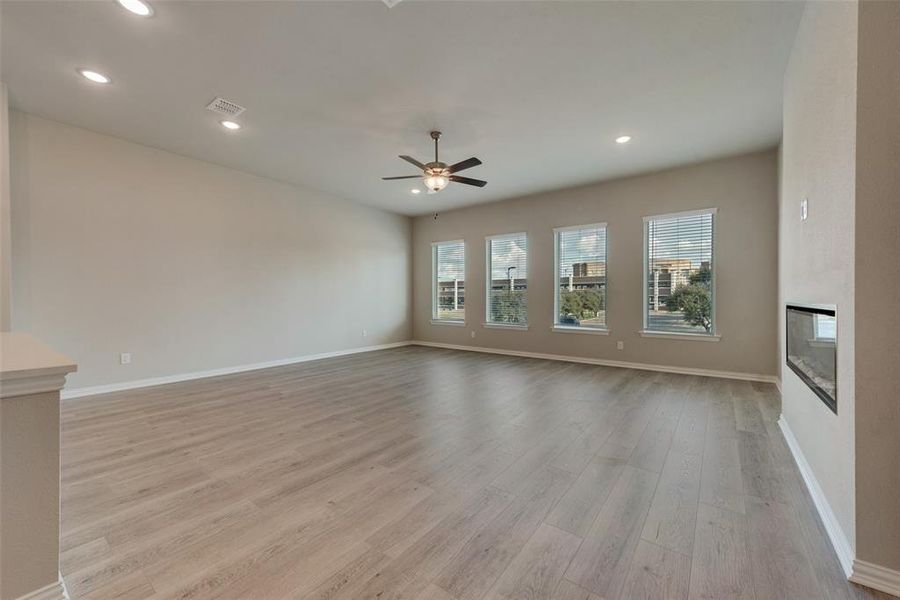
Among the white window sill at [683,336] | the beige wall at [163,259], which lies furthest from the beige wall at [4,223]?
the white window sill at [683,336]

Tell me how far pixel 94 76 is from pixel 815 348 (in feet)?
19.0

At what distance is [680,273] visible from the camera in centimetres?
525

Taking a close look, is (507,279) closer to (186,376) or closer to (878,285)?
(186,376)

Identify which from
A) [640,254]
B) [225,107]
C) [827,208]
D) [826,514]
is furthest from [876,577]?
[225,107]

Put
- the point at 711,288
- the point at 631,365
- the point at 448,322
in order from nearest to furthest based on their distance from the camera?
the point at 711,288, the point at 631,365, the point at 448,322

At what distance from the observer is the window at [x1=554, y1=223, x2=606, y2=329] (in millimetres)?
5969

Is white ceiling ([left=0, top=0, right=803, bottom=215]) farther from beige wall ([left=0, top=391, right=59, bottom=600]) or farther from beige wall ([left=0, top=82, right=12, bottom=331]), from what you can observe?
beige wall ([left=0, top=391, right=59, bottom=600])

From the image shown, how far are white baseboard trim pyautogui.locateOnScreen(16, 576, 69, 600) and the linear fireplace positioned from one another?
Result: 3302mm

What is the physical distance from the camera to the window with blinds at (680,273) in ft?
16.6

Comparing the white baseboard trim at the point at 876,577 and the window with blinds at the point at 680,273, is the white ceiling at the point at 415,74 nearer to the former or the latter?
the window with blinds at the point at 680,273

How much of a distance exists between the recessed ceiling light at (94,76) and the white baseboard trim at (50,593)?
3805mm

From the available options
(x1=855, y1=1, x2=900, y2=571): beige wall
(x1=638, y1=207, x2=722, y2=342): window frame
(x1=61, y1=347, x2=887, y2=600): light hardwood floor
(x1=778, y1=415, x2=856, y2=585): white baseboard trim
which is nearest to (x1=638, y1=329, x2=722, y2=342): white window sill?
(x1=638, y1=207, x2=722, y2=342): window frame

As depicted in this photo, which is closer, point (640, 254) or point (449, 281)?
point (640, 254)

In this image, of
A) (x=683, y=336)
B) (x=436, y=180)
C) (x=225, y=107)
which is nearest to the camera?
(x=225, y=107)
